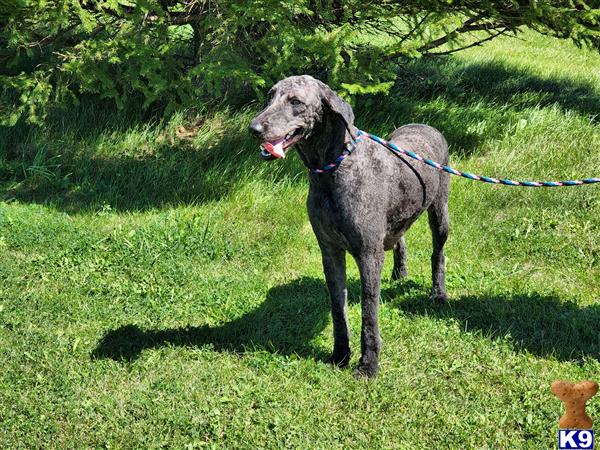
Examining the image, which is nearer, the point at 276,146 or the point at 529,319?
the point at 276,146

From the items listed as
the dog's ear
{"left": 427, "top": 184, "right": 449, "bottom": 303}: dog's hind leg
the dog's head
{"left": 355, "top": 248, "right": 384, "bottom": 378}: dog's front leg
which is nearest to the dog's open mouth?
the dog's head

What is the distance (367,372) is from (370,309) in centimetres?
46

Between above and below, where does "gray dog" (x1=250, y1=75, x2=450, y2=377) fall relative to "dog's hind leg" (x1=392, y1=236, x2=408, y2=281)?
above

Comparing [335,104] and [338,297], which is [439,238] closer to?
[338,297]

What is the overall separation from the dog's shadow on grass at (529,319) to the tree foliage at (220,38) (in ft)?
7.38

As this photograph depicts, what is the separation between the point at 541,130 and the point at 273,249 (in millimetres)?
4020

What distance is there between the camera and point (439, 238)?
538 centimetres

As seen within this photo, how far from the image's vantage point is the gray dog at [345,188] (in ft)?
12.4

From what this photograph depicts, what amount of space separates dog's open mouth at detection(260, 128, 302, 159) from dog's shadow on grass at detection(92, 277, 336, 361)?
1.73 m

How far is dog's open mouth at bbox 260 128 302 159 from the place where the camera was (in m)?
3.65

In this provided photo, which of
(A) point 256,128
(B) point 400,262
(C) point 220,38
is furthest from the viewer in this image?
(C) point 220,38

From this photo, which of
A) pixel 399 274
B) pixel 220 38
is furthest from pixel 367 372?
pixel 220 38

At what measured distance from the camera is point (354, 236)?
4.14 m

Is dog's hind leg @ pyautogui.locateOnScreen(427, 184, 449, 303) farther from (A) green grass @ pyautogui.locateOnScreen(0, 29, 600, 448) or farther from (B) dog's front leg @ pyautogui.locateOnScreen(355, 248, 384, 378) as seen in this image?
(B) dog's front leg @ pyautogui.locateOnScreen(355, 248, 384, 378)
